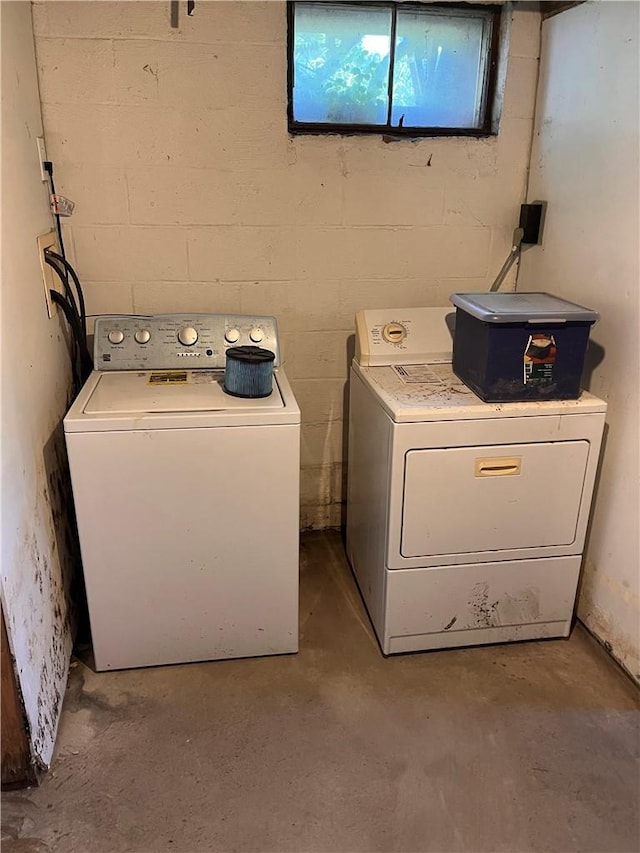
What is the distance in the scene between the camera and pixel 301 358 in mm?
2516

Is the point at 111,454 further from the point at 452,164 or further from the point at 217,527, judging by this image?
the point at 452,164

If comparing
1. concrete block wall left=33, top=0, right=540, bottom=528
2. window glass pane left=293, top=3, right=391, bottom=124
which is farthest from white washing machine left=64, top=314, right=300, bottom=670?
window glass pane left=293, top=3, right=391, bottom=124

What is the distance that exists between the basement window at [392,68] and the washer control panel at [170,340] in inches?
28.3

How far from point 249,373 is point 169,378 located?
333mm

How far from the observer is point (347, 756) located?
173cm

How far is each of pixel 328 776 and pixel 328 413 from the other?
1338 mm

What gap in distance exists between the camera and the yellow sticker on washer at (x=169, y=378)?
6.66ft

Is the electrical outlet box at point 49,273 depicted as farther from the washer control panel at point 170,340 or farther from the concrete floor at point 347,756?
the concrete floor at point 347,756

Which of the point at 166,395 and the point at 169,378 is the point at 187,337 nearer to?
the point at 169,378

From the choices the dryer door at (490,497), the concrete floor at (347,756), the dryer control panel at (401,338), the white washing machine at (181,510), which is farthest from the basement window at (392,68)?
the concrete floor at (347,756)

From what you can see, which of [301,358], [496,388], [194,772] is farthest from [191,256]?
[194,772]

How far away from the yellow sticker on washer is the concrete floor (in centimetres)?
89

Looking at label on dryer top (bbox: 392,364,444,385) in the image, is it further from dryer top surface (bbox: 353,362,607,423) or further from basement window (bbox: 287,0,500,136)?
basement window (bbox: 287,0,500,136)

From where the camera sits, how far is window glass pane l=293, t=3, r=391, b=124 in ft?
7.35
